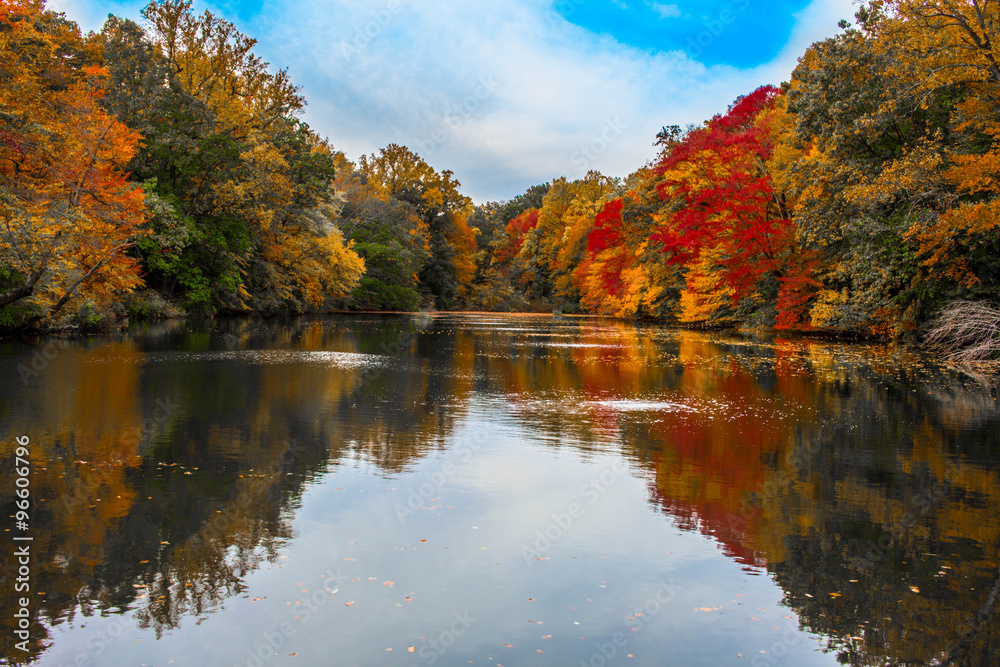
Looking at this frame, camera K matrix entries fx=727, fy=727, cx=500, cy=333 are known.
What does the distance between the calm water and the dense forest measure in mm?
8899

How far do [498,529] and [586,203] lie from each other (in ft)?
208

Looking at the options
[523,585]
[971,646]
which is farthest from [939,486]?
[523,585]

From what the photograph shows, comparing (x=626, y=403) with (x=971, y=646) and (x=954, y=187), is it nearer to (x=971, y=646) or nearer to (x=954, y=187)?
(x=971, y=646)

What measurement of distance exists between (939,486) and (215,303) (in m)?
37.4

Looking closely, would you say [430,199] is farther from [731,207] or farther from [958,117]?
[958,117]

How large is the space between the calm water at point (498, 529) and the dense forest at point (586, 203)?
890 cm

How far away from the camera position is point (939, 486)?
6.80 m

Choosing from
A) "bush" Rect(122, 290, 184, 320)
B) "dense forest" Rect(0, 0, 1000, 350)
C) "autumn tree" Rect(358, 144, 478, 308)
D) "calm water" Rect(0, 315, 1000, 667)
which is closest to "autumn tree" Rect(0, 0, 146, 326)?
"dense forest" Rect(0, 0, 1000, 350)

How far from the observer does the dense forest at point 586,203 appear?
1762cm

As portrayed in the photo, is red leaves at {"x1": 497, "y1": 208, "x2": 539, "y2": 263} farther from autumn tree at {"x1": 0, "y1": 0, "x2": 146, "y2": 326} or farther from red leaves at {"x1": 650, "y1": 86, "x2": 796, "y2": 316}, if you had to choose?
autumn tree at {"x1": 0, "y1": 0, "x2": 146, "y2": 326}

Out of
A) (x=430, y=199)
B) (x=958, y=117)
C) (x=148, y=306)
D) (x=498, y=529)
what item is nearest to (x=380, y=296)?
(x=430, y=199)

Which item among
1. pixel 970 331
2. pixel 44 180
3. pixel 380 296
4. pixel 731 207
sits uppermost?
pixel 731 207

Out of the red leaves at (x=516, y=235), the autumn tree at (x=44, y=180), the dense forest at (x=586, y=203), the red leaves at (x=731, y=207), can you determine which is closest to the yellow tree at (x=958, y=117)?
the dense forest at (x=586, y=203)

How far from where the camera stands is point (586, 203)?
6688cm
